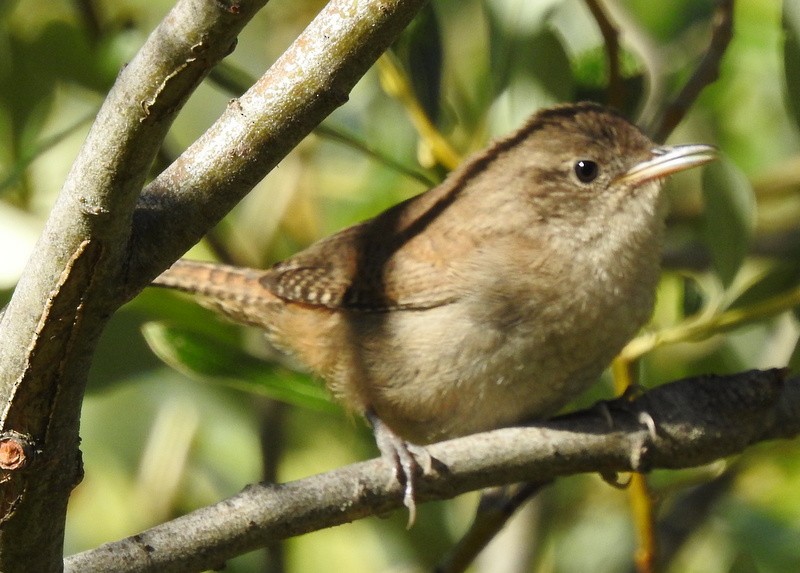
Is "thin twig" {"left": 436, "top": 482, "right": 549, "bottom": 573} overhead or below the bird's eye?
below

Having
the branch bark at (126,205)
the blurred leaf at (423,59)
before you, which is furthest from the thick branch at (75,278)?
the blurred leaf at (423,59)

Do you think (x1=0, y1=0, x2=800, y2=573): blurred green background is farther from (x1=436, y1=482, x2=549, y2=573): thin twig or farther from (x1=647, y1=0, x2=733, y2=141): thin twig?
(x1=436, y1=482, x2=549, y2=573): thin twig

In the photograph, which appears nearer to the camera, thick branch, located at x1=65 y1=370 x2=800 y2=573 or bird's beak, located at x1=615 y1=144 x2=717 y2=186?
thick branch, located at x1=65 y1=370 x2=800 y2=573

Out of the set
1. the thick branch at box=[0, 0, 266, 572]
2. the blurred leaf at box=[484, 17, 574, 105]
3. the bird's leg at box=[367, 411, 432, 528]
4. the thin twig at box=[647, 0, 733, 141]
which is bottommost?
the thick branch at box=[0, 0, 266, 572]

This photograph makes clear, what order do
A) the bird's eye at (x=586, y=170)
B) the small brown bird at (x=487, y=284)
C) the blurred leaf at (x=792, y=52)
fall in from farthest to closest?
the bird's eye at (x=586, y=170)
the small brown bird at (x=487, y=284)
the blurred leaf at (x=792, y=52)

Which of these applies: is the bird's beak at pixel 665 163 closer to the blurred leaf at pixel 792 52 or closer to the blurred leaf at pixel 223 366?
the blurred leaf at pixel 792 52

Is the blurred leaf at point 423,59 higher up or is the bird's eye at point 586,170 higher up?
the blurred leaf at point 423,59

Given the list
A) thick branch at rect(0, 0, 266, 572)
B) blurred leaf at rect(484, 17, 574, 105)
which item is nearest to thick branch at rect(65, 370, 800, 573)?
thick branch at rect(0, 0, 266, 572)
